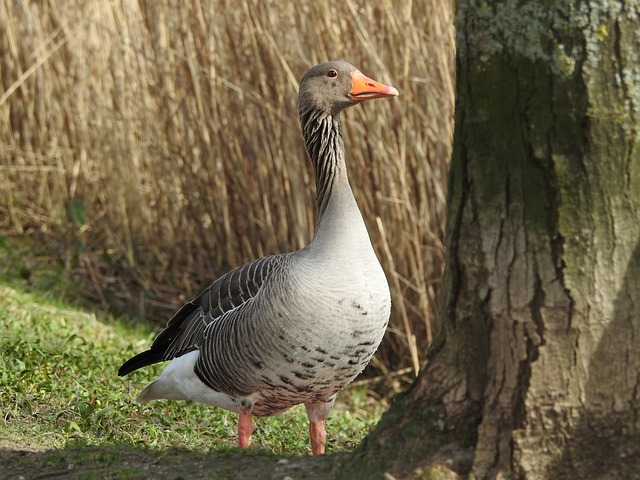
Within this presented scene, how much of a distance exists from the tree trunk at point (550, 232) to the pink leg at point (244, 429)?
1850 mm

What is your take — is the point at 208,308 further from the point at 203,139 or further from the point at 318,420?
the point at 203,139

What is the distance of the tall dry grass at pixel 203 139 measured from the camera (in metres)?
6.25

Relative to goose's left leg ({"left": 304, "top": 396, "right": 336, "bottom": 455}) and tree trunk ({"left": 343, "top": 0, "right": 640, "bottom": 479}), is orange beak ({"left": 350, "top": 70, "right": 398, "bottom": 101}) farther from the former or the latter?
tree trunk ({"left": 343, "top": 0, "right": 640, "bottom": 479})

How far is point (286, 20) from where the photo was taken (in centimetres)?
640

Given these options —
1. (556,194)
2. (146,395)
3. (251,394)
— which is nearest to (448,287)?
(556,194)

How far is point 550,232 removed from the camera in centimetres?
280

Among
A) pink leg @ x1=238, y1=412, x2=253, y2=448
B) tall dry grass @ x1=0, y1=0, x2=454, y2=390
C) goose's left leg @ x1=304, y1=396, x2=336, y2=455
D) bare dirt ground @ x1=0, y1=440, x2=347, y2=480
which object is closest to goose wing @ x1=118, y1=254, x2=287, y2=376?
pink leg @ x1=238, y1=412, x2=253, y2=448

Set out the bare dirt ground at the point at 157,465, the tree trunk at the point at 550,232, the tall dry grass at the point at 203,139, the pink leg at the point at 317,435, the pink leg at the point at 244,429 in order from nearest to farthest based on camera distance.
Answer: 1. the tree trunk at the point at 550,232
2. the bare dirt ground at the point at 157,465
3. the pink leg at the point at 244,429
4. the pink leg at the point at 317,435
5. the tall dry grass at the point at 203,139

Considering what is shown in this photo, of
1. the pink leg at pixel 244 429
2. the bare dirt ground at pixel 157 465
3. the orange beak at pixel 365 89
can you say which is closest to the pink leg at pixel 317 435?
the pink leg at pixel 244 429

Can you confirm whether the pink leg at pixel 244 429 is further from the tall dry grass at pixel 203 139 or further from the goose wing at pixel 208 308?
the tall dry grass at pixel 203 139

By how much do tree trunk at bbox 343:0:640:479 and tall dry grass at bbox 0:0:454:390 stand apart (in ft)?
10.4

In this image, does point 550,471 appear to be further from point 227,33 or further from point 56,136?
point 56,136

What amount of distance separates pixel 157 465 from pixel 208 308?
1.56 metres

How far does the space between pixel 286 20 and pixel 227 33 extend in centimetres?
60
